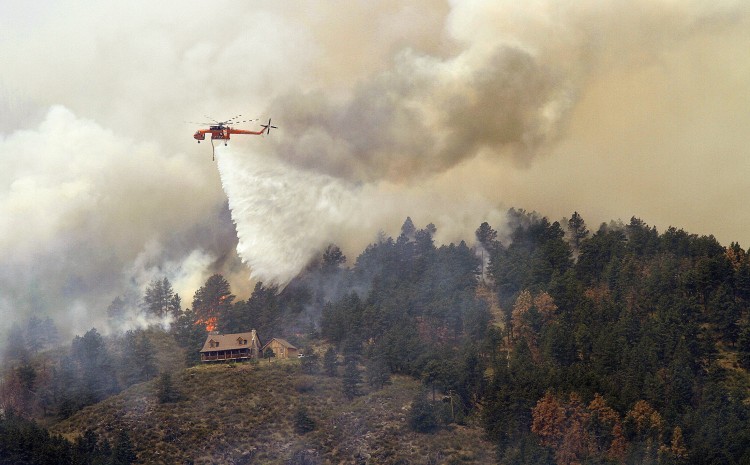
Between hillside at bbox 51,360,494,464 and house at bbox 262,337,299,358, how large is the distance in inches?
289

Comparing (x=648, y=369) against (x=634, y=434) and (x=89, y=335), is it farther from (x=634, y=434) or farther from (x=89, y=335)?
(x=89, y=335)

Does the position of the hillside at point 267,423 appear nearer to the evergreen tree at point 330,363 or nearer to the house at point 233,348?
the evergreen tree at point 330,363

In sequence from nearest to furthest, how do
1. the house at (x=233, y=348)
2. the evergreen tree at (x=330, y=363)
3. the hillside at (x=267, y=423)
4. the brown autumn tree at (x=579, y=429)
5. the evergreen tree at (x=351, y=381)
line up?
the brown autumn tree at (x=579, y=429), the hillside at (x=267, y=423), the evergreen tree at (x=351, y=381), the evergreen tree at (x=330, y=363), the house at (x=233, y=348)

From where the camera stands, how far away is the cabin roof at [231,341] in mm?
190400

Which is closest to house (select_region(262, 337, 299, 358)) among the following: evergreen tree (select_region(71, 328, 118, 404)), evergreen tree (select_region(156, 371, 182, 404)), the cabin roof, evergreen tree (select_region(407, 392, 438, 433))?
the cabin roof

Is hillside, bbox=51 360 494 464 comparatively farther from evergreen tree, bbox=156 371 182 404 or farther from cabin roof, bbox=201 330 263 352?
cabin roof, bbox=201 330 263 352

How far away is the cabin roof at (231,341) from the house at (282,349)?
9.50 ft

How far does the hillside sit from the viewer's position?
499ft

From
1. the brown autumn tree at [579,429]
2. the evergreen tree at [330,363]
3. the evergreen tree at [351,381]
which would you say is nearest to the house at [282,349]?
the evergreen tree at [330,363]

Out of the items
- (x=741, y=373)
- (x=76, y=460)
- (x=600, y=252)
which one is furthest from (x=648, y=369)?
(x=76, y=460)

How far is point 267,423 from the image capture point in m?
162

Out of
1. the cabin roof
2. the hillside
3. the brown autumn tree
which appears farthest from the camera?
the cabin roof

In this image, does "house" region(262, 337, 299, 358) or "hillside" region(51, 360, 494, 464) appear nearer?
"hillside" region(51, 360, 494, 464)

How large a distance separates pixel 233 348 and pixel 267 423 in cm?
3082
